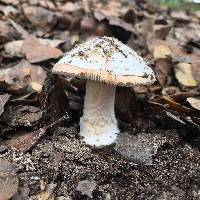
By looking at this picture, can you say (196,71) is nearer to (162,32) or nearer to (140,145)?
(140,145)

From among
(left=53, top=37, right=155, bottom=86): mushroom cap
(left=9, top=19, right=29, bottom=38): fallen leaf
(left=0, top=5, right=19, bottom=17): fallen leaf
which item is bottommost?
(left=9, top=19, right=29, bottom=38): fallen leaf

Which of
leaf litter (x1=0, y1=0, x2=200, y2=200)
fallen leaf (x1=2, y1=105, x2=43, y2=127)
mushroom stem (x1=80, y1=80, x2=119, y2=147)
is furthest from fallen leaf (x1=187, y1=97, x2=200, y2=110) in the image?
fallen leaf (x1=2, y1=105, x2=43, y2=127)

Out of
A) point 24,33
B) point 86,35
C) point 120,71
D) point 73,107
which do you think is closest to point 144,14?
point 86,35

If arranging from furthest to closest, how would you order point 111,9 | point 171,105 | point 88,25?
point 111,9 → point 88,25 → point 171,105

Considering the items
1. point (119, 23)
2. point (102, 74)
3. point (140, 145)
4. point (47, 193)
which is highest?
point (102, 74)

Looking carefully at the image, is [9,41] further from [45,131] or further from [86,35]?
[45,131]

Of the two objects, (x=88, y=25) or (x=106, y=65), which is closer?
(x=106, y=65)

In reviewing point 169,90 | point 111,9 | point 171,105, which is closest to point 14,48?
point 169,90

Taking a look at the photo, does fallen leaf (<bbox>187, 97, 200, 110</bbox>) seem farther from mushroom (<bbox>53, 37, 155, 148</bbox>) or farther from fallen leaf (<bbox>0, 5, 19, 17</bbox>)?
fallen leaf (<bbox>0, 5, 19, 17</bbox>)
